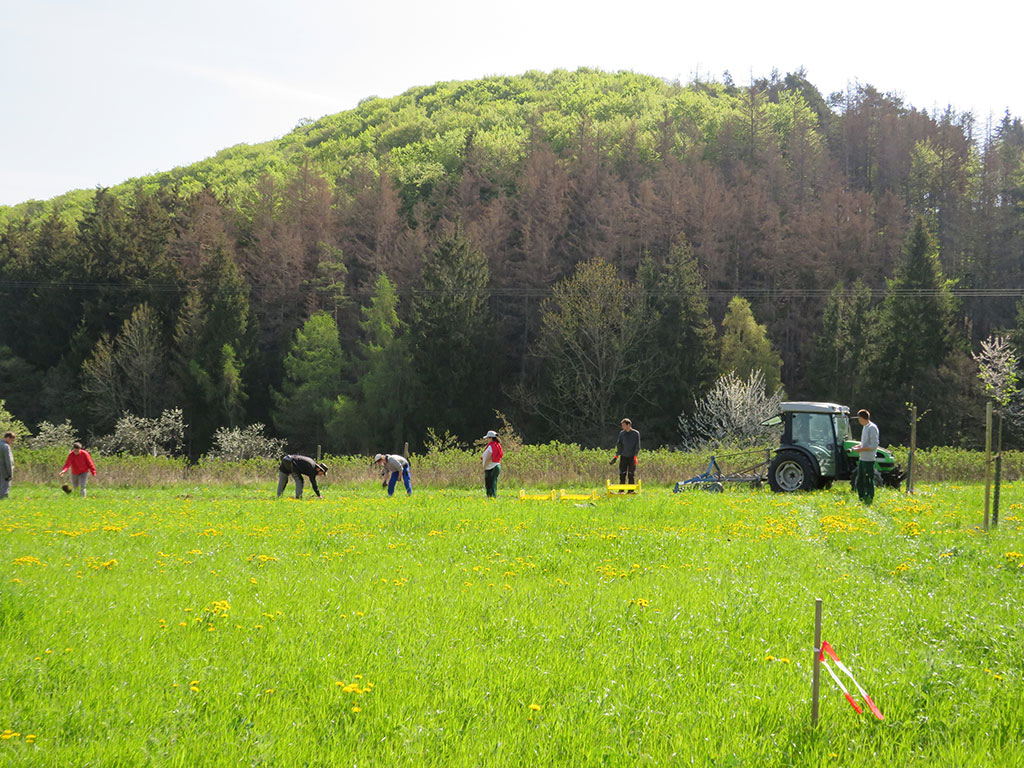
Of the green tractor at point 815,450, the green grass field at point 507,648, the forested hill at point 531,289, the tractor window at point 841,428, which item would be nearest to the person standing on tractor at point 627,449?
the green tractor at point 815,450

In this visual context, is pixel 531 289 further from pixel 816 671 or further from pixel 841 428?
pixel 816 671

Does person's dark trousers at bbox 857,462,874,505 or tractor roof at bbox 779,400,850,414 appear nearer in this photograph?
person's dark trousers at bbox 857,462,874,505

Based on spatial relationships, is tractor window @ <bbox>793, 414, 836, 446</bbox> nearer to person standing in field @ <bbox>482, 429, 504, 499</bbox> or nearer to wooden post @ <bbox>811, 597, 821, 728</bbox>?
person standing in field @ <bbox>482, 429, 504, 499</bbox>

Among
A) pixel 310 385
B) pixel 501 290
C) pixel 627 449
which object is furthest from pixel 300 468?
pixel 501 290

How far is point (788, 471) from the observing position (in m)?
22.8

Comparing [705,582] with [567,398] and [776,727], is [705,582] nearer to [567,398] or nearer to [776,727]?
[776,727]

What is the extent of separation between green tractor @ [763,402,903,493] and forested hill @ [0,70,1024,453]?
32046 millimetres

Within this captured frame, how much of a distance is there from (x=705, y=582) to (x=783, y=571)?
1.30m

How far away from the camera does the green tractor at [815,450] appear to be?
22.6m

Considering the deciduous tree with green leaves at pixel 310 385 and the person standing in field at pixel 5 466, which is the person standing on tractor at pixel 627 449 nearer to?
the person standing in field at pixel 5 466

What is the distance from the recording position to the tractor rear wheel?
2247cm

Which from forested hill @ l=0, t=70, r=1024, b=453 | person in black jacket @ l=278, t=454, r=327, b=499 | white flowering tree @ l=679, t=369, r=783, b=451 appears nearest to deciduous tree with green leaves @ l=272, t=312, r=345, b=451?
forested hill @ l=0, t=70, r=1024, b=453

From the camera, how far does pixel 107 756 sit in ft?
16.2

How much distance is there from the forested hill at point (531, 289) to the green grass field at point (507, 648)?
4414 centimetres
